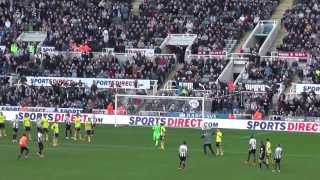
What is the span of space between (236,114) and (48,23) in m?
23.7

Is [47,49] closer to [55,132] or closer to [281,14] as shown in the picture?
[281,14]

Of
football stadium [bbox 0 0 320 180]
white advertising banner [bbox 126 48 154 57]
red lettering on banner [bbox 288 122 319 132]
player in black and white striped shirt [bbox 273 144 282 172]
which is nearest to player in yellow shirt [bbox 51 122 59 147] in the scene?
football stadium [bbox 0 0 320 180]

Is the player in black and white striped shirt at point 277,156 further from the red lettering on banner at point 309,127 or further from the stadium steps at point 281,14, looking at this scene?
the stadium steps at point 281,14

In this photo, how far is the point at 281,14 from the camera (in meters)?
70.1

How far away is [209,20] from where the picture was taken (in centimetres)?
6900

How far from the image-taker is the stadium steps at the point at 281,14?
6694 centimetres

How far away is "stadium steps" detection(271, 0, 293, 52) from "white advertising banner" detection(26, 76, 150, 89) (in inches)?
466

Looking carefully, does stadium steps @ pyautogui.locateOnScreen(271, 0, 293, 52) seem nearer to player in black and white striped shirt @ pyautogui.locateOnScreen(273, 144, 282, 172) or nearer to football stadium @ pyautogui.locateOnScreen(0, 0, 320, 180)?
football stadium @ pyautogui.locateOnScreen(0, 0, 320, 180)

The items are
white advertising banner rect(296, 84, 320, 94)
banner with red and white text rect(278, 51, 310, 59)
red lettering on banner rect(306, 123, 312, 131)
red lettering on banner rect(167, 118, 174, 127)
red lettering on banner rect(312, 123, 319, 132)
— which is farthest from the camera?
banner with red and white text rect(278, 51, 310, 59)

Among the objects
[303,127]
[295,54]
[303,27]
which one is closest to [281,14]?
[303,27]

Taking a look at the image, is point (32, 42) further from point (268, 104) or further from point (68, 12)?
point (268, 104)

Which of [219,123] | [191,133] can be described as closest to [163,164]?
[191,133]

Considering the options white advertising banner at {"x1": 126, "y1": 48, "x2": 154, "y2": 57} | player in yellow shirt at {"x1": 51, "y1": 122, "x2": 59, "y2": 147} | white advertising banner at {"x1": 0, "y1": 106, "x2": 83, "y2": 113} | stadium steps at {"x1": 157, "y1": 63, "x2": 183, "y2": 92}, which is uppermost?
white advertising banner at {"x1": 126, "y1": 48, "x2": 154, "y2": 57}

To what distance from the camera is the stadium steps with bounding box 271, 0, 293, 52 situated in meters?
66.9
